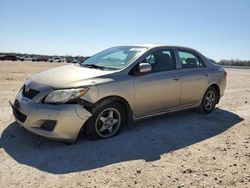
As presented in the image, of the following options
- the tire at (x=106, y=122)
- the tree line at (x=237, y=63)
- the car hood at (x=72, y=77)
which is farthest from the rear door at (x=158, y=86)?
the tree line at (x=237, y=63)

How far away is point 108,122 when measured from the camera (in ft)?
18.2

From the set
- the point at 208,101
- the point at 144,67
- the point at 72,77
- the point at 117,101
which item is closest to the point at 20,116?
the point at 72,77

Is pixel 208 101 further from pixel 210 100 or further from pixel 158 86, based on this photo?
pixel 158 86

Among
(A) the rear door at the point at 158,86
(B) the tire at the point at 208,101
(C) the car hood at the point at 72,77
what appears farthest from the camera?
(B) the tire at the point at 208,101

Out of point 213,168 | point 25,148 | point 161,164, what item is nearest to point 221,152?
point 213,168

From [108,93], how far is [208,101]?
3435mm

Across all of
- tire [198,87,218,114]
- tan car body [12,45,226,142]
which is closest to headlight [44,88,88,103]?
tan car body [12,45,226,142]

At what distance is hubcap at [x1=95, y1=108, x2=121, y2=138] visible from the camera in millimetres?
5429

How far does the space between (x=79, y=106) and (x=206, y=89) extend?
378 cm

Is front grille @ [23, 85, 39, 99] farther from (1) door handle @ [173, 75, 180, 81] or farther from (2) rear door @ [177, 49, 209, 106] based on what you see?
(2) rear door @ [177, 49, 209, 106]

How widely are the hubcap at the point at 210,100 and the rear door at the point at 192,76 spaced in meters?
0.34

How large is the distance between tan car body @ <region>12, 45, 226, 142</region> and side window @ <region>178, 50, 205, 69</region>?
0.41 ft

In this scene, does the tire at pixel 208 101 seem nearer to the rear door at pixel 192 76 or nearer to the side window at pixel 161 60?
the rear door at pixel 192 76

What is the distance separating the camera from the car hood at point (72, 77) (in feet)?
17.0
